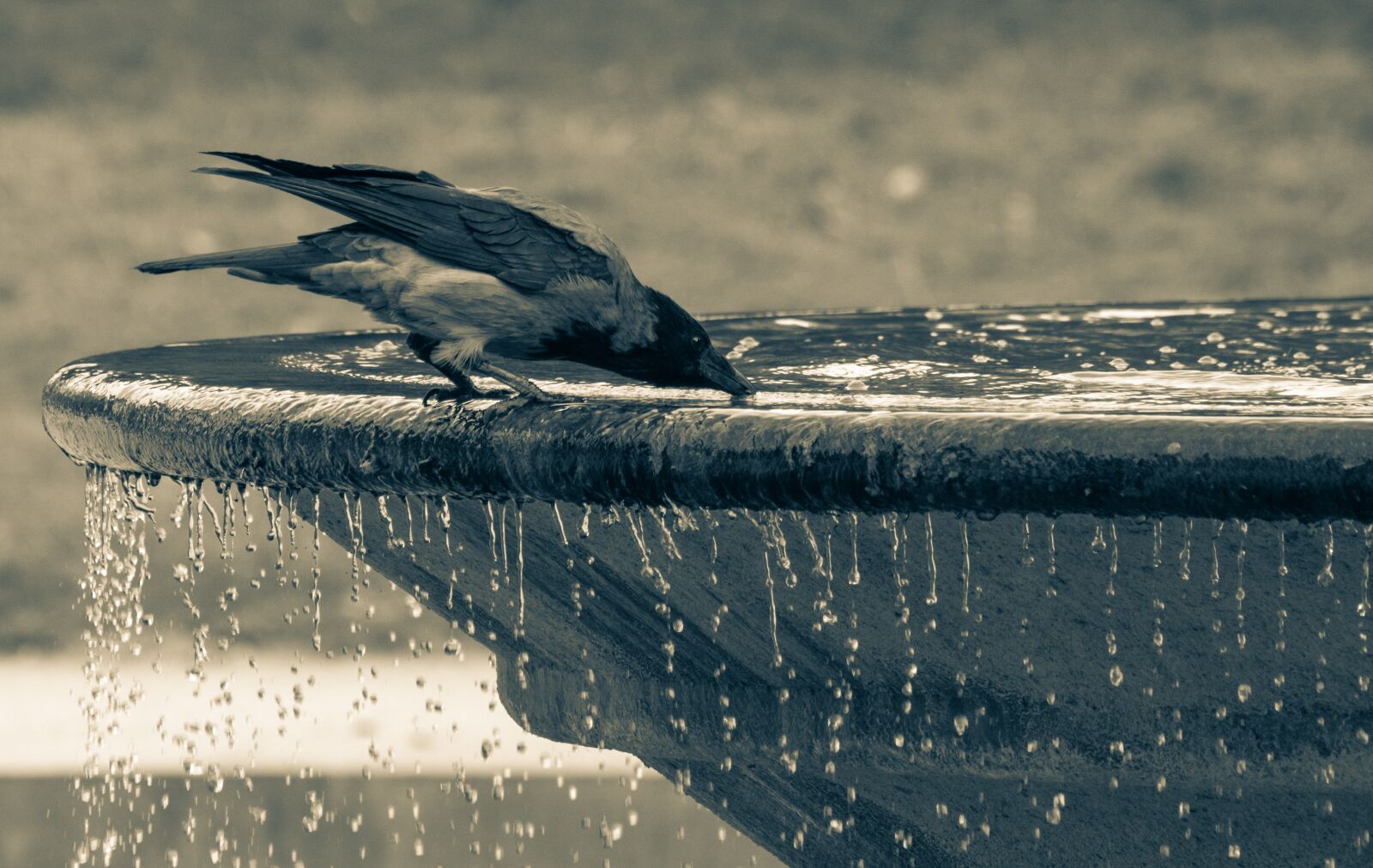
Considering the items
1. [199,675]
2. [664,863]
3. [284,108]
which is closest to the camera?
[199,675]

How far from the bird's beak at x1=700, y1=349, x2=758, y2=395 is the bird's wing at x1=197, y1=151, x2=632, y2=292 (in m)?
0.20

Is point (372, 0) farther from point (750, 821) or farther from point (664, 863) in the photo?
point (750, 821)

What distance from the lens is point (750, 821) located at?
362 centimetres

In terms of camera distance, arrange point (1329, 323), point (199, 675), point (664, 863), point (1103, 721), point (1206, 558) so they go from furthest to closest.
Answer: point (664, 863), point (1329, 323), point (199, 675), point (1103, 721), point (1206, 558)

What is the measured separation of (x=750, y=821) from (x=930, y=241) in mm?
6659

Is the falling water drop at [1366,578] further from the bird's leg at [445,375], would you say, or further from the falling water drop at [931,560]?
the bird's leg at [445,375]

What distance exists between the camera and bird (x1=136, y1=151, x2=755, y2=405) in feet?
9.75

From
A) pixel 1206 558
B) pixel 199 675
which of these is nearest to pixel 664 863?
pixel 199 675

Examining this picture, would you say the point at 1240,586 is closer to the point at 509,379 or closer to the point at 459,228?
the point at 509,379

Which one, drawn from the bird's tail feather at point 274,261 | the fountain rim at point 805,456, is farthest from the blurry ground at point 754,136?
the fountain rim at point 805,456

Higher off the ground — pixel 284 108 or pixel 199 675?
pixel 284 108

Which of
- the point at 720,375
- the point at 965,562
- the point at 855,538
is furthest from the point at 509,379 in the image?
the point at 965,562

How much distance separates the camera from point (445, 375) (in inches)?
121

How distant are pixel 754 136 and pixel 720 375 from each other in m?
7.16
